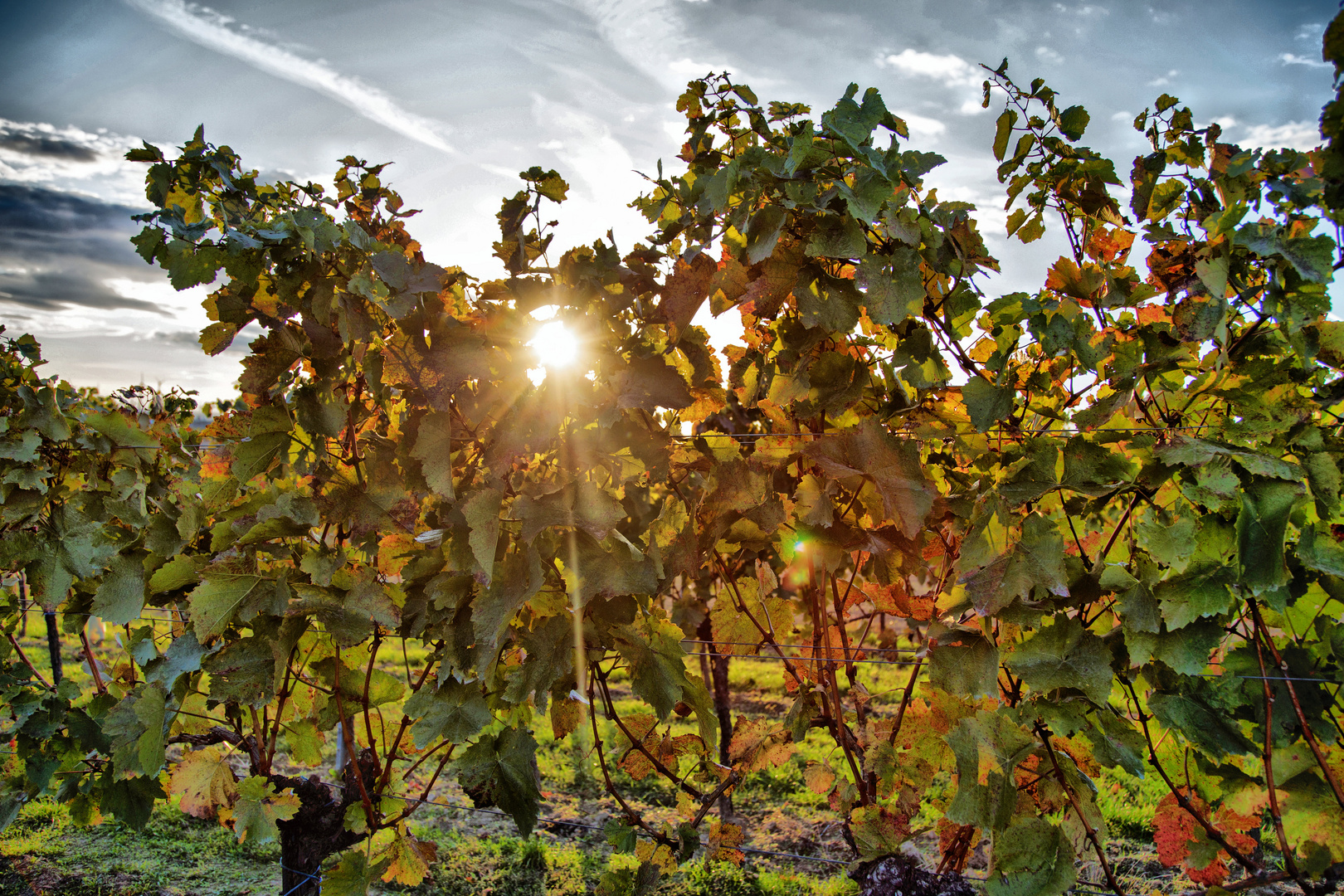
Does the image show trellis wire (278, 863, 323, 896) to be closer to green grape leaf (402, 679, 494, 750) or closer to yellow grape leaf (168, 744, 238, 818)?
yellow grape leaf (168, 744, 238, 818)

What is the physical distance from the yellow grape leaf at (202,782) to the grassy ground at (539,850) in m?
1.49

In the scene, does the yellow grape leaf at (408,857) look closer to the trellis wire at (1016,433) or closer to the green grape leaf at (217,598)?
the green grape leaf at (217,598)

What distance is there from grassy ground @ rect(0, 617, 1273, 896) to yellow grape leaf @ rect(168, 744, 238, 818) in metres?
1.49

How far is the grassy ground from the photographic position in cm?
334

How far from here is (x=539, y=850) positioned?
362cm

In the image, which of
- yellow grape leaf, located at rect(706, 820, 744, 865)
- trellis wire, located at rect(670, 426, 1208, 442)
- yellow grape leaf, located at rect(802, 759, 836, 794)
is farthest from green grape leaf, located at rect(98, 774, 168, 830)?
trellis wire, located at rect(670, 426, 1208, 442)

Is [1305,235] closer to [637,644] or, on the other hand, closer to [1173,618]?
[1173,618]

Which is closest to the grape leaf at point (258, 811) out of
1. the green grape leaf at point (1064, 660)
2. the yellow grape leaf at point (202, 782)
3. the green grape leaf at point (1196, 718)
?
the yellow grape leaf at point (202, 782)

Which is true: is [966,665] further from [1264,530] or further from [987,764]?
[1264,530]

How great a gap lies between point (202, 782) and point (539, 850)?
1.91 meters

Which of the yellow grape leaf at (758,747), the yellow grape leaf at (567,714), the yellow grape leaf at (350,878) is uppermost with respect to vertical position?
the yellow grape leaf at (567,714)

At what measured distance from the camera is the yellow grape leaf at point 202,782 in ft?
6.98

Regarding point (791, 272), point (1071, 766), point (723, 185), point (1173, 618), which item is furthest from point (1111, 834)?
point (723, 185)

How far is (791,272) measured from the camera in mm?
1451
